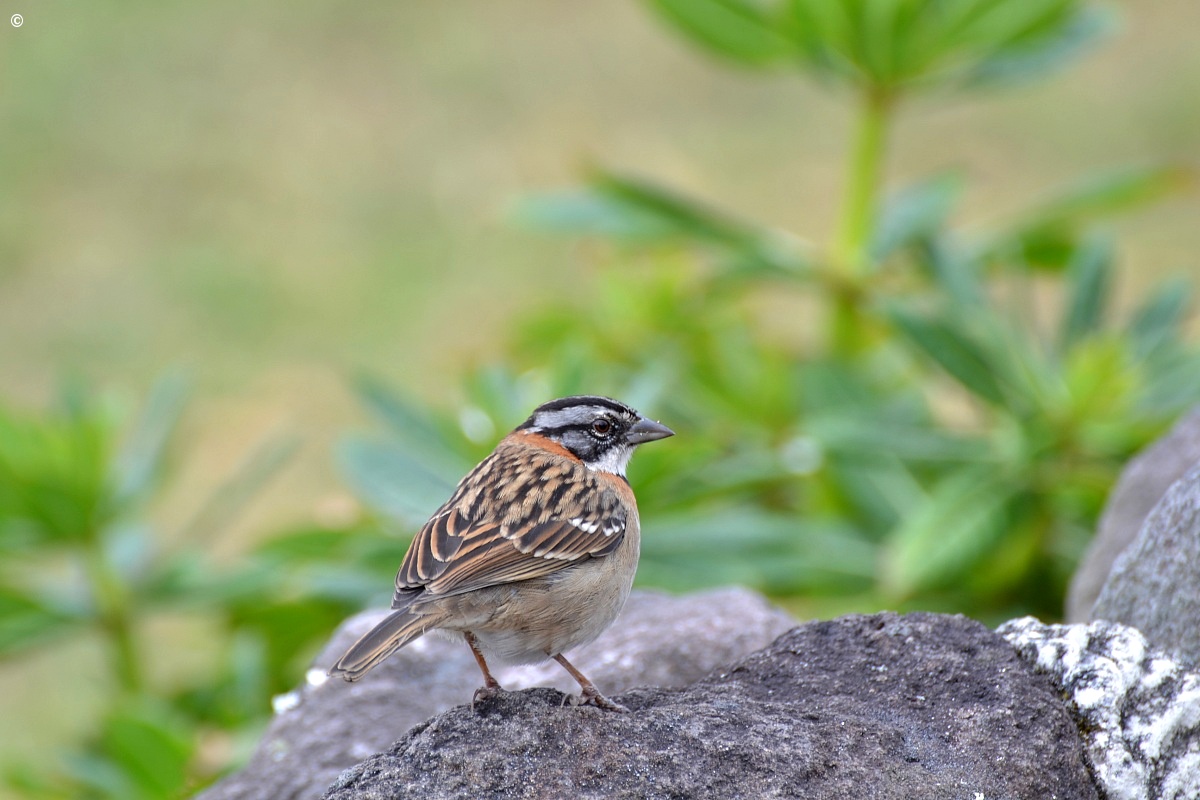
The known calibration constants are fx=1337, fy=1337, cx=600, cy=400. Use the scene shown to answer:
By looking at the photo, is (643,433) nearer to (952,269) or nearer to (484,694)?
(484,694)

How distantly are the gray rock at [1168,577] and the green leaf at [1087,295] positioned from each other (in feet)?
9.82

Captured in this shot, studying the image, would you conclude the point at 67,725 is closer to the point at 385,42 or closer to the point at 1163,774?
the point at 1163,774

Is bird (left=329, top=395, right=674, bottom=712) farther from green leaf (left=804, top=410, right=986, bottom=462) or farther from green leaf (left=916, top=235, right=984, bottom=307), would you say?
green leaf (left=916, top=235, right=984, bottom=307)

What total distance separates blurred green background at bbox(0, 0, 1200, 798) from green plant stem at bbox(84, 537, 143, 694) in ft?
0.07

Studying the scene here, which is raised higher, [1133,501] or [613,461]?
[613,461]

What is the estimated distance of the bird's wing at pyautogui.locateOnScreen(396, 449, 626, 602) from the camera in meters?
3.71

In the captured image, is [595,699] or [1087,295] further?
[1087,295]

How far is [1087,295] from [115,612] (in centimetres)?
473

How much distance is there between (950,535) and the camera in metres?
5.32

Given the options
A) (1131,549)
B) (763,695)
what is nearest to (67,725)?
(763,695)

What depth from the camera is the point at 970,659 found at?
3344 millimetres

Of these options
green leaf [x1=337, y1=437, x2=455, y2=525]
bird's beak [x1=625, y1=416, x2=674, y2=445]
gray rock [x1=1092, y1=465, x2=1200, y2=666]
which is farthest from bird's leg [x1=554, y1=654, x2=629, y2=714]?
green leaf [x1=337, y1=437, x2=455, y2=525]

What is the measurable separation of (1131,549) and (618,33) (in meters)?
13.5

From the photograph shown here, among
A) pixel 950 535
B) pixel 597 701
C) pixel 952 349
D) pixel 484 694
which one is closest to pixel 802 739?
pixel 597 701
